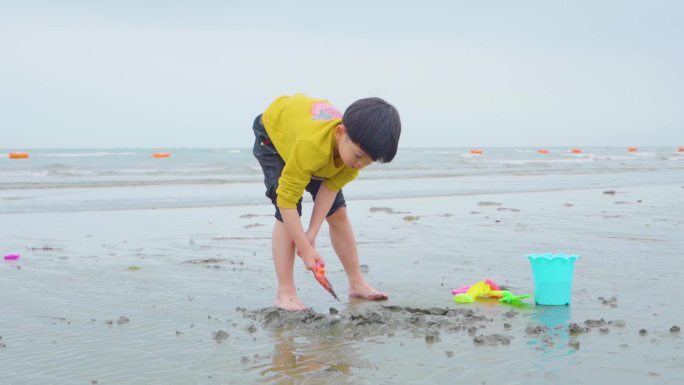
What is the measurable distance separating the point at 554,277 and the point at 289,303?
1.48 metres

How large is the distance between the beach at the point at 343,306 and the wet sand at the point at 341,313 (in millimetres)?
13

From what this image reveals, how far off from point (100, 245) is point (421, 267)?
10.3 ft

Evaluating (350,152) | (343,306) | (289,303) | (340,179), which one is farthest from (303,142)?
(343,306)

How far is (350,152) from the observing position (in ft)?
12.4

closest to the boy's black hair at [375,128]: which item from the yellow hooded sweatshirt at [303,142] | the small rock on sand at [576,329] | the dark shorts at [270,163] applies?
the yellow hooded sweatshirt at [303,142]

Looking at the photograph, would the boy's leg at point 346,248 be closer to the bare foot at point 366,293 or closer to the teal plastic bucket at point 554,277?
the bare foot at point 366,293

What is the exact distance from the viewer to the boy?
3.65 m

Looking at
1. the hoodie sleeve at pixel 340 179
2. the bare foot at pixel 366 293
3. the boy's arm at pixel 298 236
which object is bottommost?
the bare foot at pixel 366 293

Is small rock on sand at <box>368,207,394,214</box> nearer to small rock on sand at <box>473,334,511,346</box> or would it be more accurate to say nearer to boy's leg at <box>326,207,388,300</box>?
boy's leg at <box>326,207,388,300</box>

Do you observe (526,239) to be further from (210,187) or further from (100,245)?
(210,187)

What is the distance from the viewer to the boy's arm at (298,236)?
410cm

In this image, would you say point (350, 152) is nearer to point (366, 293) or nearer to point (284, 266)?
point (284, 266)

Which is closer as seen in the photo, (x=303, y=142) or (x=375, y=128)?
(x=375, y=128)

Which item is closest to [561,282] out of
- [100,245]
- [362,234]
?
[362,234]
